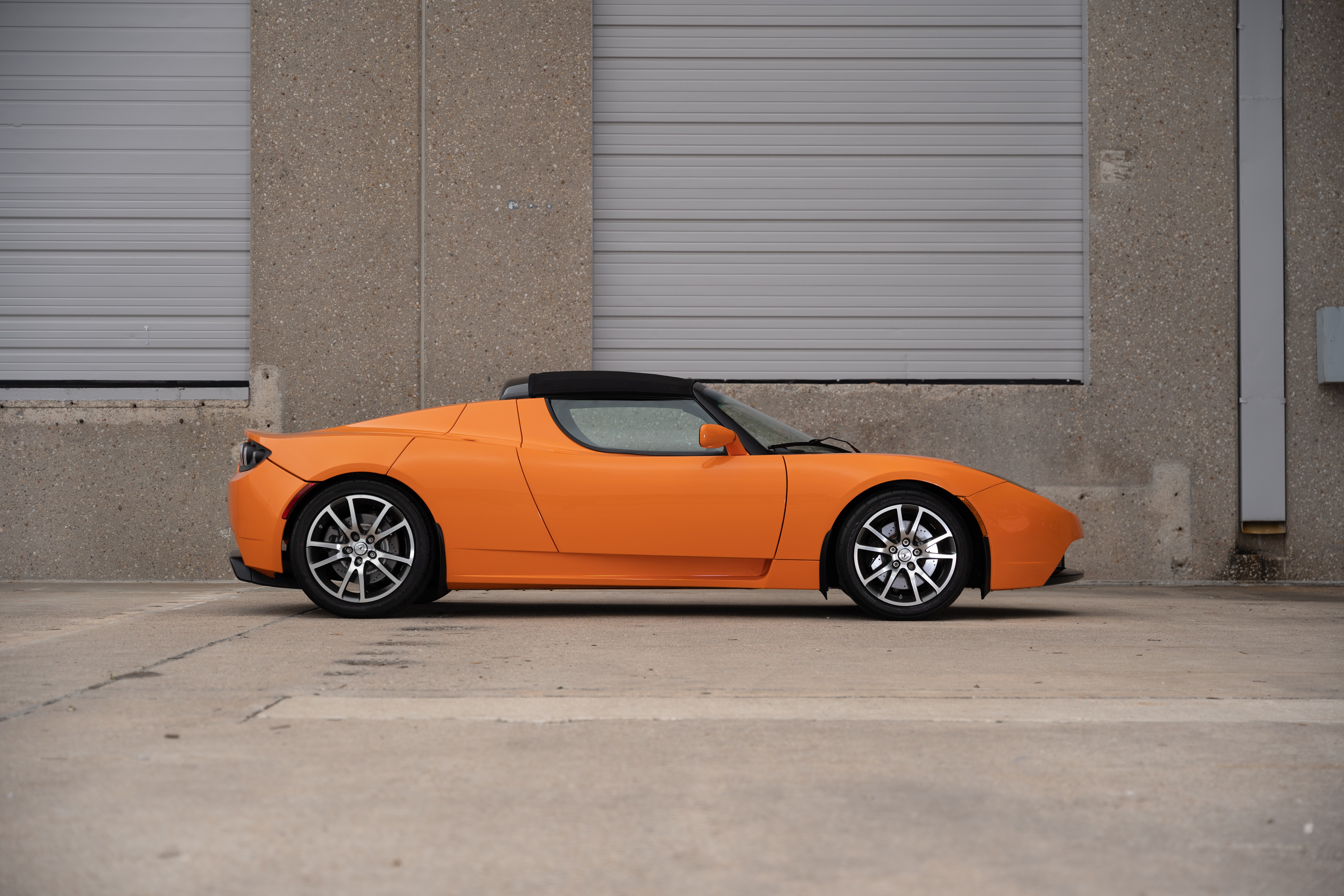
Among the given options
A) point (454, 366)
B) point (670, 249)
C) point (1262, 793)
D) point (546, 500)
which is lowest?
point (1262, 793)

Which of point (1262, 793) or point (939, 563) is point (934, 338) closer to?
point (939, 563)

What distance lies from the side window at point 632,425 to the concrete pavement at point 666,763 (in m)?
1.09

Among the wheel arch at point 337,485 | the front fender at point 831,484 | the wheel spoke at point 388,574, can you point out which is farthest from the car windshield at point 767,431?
the wheel spoke at point 388,574

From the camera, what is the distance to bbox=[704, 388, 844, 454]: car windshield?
6.30 metres

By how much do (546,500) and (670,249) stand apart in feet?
13.2

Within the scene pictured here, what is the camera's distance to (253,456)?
20.3ft

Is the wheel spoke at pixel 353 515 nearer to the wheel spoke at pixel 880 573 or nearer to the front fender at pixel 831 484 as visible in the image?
the front fender at pixel 831 484

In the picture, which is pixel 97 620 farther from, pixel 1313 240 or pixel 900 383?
pixel 1313 240

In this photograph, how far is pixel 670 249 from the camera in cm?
957

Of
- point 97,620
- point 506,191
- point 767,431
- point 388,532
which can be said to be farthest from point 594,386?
point 506,191

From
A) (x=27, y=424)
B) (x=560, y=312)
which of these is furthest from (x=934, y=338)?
(x=27, y=424)

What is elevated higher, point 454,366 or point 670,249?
point 670,249

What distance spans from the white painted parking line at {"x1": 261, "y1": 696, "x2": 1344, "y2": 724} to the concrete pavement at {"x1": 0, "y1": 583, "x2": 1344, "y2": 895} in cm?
2

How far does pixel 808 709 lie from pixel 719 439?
2541mm
